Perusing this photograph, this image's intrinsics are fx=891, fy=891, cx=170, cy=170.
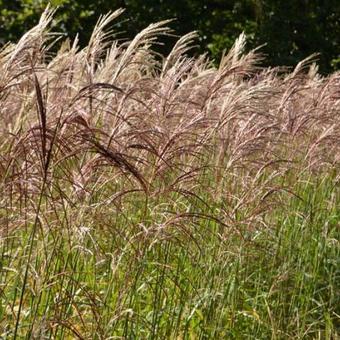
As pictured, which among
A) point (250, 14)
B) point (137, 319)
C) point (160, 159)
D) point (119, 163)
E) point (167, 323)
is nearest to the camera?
point (119, 163)

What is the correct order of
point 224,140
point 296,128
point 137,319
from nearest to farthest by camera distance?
point 137,319, point 224,140, point 296,128

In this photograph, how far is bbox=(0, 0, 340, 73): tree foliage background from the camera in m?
14.3

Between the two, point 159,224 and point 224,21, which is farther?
point 224,21

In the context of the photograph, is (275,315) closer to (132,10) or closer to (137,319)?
(137,319)

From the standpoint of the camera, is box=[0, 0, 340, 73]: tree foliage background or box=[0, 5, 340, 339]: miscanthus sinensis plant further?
box=[0, 0, 340, 73]: tree foliage background

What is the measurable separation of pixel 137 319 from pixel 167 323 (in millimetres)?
268

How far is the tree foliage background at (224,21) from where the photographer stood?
14.3 meters

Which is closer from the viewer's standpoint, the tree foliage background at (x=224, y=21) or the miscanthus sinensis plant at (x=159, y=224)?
the miscanthus sinensis plant at (x=159, y=224)

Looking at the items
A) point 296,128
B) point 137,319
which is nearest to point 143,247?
point 137,319

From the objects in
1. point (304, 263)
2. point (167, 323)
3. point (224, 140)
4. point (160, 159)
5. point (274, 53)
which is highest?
point (160, 159)

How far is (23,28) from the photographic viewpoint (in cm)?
1425

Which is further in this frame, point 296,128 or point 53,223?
point 296,128

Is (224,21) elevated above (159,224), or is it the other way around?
(159,224)

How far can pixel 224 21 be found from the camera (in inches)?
619
